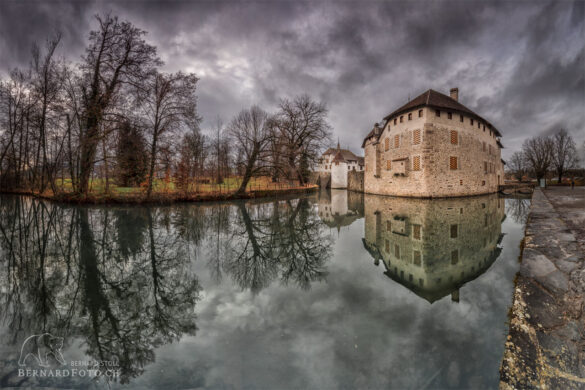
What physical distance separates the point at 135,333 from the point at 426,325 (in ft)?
10.4

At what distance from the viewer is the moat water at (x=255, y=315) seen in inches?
74.4

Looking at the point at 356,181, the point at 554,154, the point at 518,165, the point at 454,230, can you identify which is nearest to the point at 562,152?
the point at 554,154

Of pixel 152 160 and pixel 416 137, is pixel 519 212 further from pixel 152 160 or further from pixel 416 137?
pixel 152 160

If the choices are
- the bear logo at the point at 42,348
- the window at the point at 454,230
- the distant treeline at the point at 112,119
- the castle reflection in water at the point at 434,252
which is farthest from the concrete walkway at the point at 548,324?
the distant treeline at the point at 112,119

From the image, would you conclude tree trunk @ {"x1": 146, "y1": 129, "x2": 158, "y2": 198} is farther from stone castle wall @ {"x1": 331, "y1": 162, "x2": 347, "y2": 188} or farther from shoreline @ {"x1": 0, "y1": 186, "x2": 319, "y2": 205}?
stone castle wall @ {"x1": 331, "y1": 162, "x2": 347, "y2": 188}

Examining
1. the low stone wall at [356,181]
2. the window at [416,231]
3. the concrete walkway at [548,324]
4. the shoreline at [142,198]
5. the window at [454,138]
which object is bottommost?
the window at [416,231]

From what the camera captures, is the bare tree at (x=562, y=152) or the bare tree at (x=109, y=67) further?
the bare tree at (x=562, y=152)

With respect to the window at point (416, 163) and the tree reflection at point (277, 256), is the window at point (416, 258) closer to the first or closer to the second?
the tree reflection at point (277, 256)

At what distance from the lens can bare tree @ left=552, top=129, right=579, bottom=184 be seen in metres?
41.5

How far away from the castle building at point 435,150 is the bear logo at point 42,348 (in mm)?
22356

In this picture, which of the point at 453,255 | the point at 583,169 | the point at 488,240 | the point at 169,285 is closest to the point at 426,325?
the point at 453,255

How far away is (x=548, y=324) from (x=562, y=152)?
204ft

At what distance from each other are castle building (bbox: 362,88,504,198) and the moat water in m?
16.2

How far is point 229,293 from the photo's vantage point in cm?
336
